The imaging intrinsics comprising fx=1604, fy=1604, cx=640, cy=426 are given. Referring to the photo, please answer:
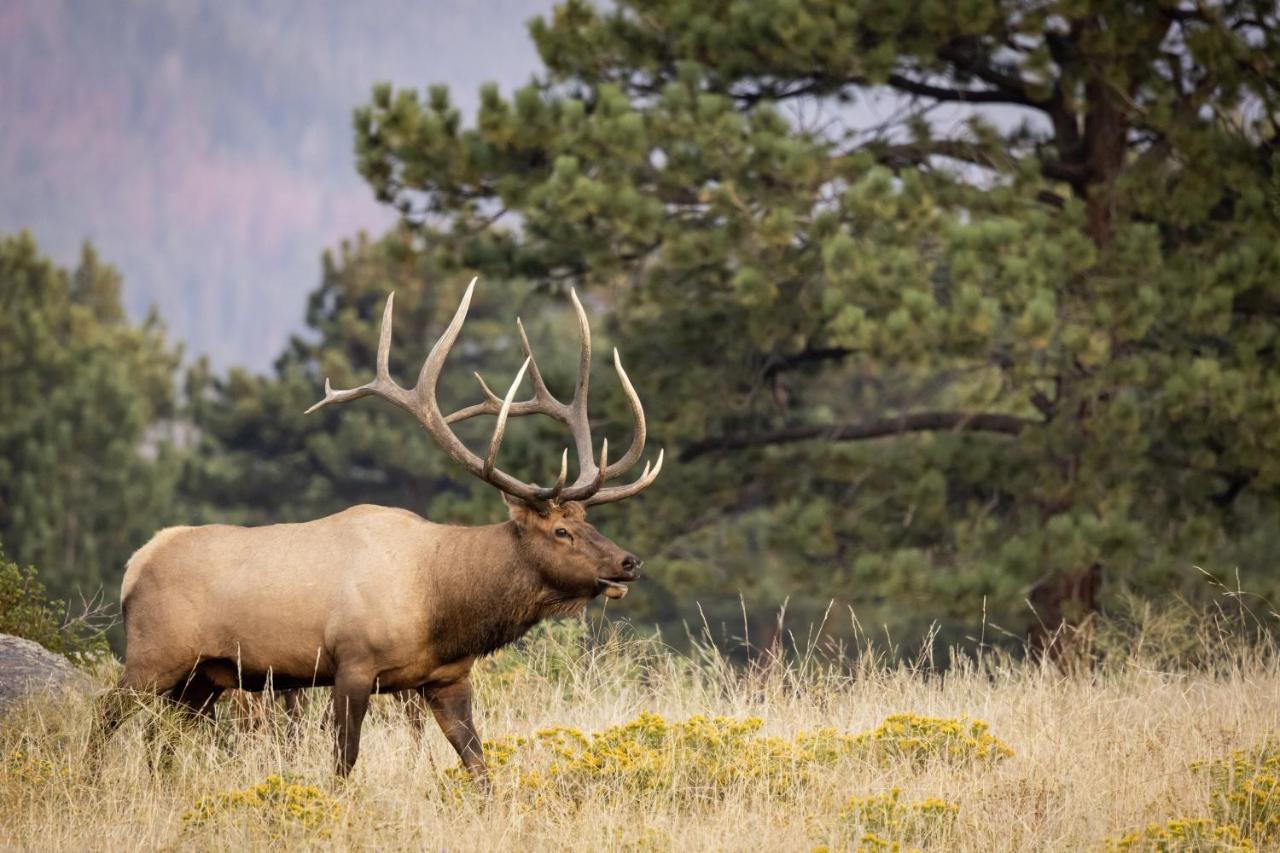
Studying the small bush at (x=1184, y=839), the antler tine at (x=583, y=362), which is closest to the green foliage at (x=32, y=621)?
the antler tine at (x=583, y=362)

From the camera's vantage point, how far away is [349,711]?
598cm

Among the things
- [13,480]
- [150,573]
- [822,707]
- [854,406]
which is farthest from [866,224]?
[13,480]

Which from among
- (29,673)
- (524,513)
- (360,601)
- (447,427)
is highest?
(447,427)

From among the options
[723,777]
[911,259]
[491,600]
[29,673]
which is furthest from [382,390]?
[911,259]

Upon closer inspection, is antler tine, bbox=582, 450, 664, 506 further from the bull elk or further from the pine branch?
the pine branch

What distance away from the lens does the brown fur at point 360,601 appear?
6.16m

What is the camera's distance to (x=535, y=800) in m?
5.28

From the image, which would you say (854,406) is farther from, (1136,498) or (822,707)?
(822,707)

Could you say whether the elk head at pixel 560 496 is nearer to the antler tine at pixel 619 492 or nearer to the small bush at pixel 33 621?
the antler tine at pixel 619 492

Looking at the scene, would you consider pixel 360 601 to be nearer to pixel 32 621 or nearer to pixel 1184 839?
A: pixel 32 621

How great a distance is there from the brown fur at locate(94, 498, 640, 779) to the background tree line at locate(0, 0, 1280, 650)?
Answer: 16.5 ft

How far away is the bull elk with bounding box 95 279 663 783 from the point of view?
6156 mm

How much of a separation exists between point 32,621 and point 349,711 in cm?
251

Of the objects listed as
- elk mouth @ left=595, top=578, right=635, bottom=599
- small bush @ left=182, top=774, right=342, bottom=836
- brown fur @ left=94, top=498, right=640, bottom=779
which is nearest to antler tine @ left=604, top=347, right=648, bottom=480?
brown fur @ left=94, top=498, right=640, bottom=779
